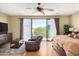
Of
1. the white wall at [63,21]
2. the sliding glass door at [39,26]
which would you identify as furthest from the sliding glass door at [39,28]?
the white wall at [63,21]

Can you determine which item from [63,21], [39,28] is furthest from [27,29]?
[63,21]

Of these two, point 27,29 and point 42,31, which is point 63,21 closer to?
point 42,31

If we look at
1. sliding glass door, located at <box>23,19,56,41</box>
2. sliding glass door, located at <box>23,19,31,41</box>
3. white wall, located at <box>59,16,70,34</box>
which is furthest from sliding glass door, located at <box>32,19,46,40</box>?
white wall, located at <box>59,16,70,34</box>

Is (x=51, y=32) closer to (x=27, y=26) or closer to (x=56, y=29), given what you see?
(x=56, y=29)

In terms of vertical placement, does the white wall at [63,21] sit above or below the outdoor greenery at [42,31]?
above

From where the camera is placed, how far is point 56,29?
6898 mm

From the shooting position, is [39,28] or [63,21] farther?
[39,28]

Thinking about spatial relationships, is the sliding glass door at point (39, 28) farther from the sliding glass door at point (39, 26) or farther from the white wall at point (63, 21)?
the white wall at point (63, 21)

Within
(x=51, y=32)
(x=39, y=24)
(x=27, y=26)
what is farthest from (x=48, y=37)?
(x=27, y=26)

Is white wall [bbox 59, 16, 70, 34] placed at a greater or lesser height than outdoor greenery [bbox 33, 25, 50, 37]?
greater

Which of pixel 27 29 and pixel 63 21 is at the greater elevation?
pixel 63 21

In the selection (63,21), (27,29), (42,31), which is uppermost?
(63,21)

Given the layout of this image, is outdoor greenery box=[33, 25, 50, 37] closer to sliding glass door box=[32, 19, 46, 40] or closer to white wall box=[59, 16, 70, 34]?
sliding glass door box=[32, 19, 46, 40]

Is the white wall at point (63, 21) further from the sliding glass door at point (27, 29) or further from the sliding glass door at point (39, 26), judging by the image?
the sliding glass door at point (27, 29)
